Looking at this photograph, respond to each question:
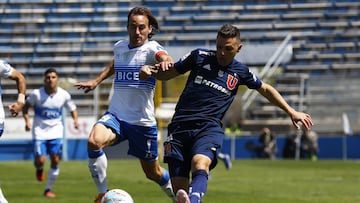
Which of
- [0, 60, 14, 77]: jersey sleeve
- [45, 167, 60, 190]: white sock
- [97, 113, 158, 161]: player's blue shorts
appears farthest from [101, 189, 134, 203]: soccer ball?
[45, 167, 60, 190]: white sock

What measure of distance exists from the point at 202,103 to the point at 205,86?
17 cm

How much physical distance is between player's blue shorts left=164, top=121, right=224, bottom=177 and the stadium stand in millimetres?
29782

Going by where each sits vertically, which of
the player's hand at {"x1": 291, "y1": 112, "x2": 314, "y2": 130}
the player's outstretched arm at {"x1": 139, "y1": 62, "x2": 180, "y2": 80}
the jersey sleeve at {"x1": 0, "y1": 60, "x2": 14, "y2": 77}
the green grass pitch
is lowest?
the green grass pitch

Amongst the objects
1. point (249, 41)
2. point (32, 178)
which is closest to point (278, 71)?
point (249, 41)

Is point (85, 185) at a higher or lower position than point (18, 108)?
lower

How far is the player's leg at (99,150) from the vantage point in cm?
1038

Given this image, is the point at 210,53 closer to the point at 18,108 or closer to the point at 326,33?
the point at 18,108

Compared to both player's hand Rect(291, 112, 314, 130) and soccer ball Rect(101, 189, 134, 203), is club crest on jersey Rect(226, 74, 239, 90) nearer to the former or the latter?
player's hand Rect(291, 112, 314, 130)

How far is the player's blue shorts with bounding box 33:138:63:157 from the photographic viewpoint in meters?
17.3

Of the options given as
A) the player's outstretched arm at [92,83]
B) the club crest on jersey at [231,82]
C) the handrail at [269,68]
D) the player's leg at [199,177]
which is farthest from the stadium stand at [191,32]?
the player's leg at [199,177]

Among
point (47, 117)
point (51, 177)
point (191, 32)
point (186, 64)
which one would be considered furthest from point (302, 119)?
point (191, 32)

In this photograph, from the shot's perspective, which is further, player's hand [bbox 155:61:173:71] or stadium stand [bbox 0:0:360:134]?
stadium stand [bbox 0:0:360:134]

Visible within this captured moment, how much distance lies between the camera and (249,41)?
40812mm

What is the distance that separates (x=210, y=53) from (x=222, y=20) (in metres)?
32.9
